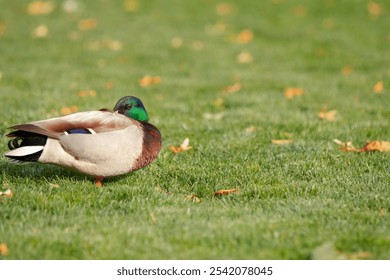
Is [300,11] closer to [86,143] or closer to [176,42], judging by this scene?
[176,42]

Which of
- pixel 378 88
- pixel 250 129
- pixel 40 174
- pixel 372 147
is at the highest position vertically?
pixel 40 174

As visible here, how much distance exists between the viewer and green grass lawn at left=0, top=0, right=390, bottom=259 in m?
3.50

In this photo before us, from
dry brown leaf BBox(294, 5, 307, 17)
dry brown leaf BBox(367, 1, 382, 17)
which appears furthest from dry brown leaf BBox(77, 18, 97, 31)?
dry brown leaf BBox(367, 1, 382, 17)

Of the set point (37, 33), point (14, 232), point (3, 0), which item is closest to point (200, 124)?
point (14, 232)

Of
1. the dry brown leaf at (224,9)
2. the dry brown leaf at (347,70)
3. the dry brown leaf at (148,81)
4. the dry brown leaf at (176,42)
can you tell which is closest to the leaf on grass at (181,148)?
the dry brown leaf at (148,81)

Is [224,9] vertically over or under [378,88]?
under

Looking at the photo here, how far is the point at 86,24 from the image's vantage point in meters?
11.5

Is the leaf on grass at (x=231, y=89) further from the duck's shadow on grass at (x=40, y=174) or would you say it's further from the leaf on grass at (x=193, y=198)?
the leaf on grass at (x=193, y=198)

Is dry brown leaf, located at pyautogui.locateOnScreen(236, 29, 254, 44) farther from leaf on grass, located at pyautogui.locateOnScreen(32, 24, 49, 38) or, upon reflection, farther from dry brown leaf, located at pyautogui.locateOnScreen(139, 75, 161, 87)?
leaf on grass, located at pyautogui.locateOnScreen(32, 24, 49, 38)

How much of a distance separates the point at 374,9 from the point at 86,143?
387 inches

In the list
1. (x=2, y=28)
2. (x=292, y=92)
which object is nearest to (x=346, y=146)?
(x=292, y=92)

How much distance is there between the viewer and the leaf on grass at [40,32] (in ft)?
36.0

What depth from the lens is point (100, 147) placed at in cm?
400

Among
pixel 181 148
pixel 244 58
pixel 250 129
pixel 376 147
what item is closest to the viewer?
pixel 376 147
